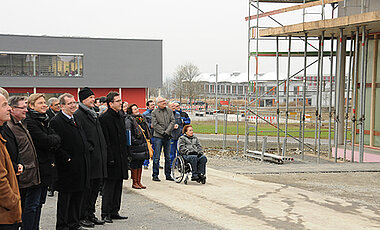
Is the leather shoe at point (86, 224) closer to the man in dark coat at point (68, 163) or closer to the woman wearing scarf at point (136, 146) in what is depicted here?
the man in dark coat at point (68, 163)

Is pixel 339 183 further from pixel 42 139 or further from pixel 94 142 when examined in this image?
pixel 42 139

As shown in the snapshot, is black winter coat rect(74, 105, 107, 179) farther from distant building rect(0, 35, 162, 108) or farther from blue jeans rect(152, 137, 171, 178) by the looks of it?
distant building rect(0, 35, 162, 108)

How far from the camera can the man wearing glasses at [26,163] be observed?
581 cm

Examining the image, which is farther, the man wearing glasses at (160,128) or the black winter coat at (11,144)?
the man wearing glasses at (160,128)

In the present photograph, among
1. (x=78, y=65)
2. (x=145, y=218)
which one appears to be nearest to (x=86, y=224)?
(x=145, y=218)

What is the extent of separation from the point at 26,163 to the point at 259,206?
4.83 metres

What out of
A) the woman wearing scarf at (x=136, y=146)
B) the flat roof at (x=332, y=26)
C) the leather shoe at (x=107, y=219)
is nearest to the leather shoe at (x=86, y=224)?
the leather shoe at (x=107, y=219)

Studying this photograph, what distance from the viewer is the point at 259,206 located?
369 inches

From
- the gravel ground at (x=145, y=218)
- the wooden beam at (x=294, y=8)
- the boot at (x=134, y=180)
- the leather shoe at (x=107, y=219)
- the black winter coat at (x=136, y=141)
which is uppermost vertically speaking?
the wooden beam at (x=294, y=8)

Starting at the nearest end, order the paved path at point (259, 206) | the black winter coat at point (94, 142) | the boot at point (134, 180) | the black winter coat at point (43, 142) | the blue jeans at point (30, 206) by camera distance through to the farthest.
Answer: the blue jeans at point (30, 206), the black winter coat at point (43, 142), the black winter coat at point (94, 142), the paved path at point (259, 206), the boot at point (134, 180)

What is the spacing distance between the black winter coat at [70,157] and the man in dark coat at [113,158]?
102cm

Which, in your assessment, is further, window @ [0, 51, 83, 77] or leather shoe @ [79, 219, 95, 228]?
window @ [0, 51, 83, 77]

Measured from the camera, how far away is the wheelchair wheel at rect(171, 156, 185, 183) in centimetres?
1190

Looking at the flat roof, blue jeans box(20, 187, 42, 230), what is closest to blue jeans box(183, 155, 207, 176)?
blue jeans box(20, 187, 42, 230)
